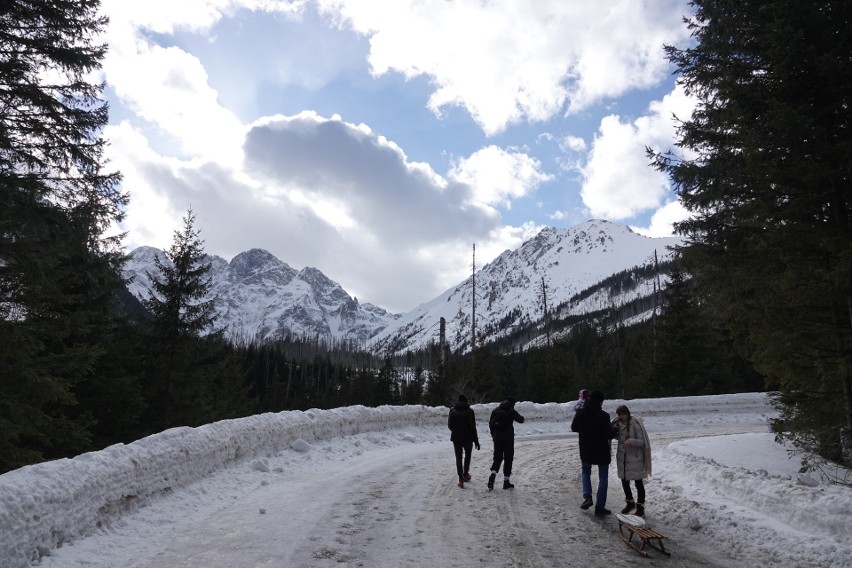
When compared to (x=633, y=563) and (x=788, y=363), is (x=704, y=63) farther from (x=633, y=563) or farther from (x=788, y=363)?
(x=633, y=563)

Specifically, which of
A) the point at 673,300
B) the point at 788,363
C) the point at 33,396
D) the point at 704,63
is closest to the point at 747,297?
the point at 788,363

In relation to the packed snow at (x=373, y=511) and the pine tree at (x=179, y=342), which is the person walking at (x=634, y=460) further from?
the pine tree at (x=179, y=342)

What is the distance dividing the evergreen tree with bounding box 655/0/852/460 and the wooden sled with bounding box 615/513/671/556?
4.30 meters

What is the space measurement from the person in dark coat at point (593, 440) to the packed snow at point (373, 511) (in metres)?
0.48

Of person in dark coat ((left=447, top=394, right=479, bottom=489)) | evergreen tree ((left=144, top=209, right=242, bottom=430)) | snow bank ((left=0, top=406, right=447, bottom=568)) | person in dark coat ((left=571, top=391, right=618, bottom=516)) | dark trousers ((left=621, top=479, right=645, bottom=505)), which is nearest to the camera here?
snow bank ((left=0, top=406, right=447, bottom=568))

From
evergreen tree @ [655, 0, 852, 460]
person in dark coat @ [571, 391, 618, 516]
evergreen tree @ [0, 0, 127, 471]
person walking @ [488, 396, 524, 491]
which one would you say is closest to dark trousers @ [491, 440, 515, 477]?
person walking @ [488, 396, 524, 491]

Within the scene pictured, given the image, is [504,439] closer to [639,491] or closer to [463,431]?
[463,431]

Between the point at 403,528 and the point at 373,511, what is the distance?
103 centimetres

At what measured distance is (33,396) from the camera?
1120 cm

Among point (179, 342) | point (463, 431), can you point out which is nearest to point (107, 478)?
point (463, 431)

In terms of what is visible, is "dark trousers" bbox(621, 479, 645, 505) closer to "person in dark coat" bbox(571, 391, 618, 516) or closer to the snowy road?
"person in dark coat" bbox(571, 391, 618, 516)

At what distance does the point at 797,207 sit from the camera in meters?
8.95

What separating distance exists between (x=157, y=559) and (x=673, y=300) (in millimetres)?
32471

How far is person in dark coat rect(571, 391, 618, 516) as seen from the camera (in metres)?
8.06
